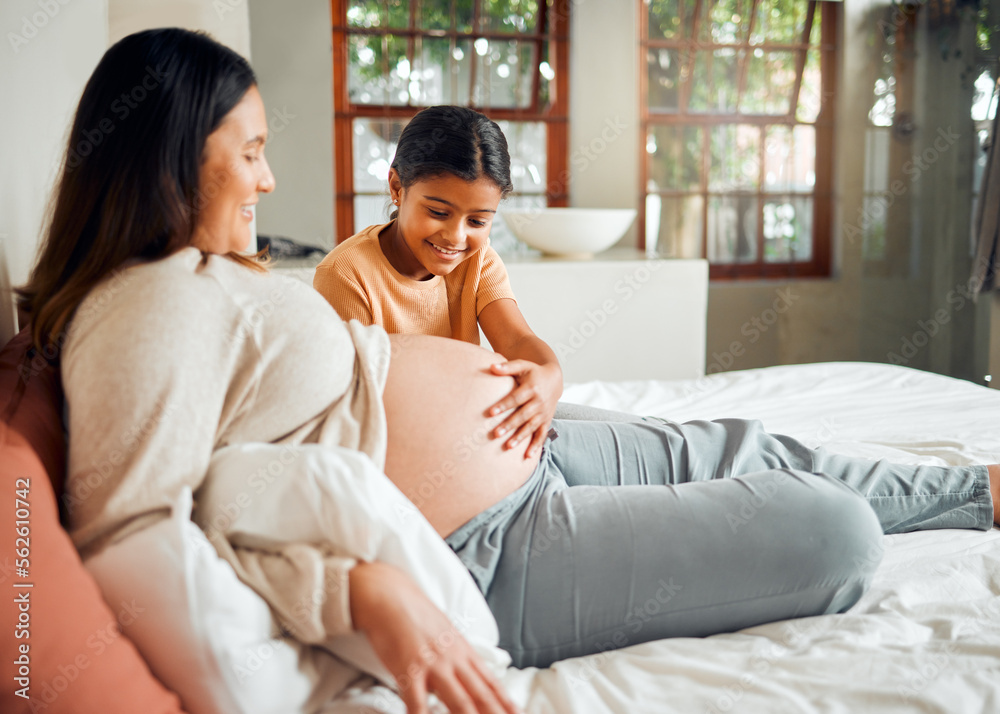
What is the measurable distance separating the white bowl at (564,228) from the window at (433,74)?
0.51m

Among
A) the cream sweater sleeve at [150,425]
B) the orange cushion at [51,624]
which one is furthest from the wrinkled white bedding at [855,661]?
the orange cushion at [51,624]

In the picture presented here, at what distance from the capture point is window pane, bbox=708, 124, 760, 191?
3.67 metres

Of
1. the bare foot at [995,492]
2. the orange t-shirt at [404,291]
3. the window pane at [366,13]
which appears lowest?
the bare foot at [995,492]

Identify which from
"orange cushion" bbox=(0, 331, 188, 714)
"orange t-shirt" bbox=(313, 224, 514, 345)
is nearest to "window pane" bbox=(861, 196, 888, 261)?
"orange t-shirt" bbox=(313, 224, 514, 345)

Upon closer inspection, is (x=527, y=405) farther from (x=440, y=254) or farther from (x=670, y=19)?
(x=670, y=19)

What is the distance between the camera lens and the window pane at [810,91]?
146 inches

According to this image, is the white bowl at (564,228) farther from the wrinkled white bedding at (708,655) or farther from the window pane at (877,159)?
the wrinkled white bedding at (708,655)

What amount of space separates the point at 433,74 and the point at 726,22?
1372mm

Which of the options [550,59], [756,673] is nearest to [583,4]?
[550,59]

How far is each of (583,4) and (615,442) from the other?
2743mm

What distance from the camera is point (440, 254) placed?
4.45 feet

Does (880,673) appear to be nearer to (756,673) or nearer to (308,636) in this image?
(756,673)

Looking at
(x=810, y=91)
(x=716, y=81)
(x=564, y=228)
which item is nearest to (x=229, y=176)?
(x=564, y=228)

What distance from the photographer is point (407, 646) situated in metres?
0.67
